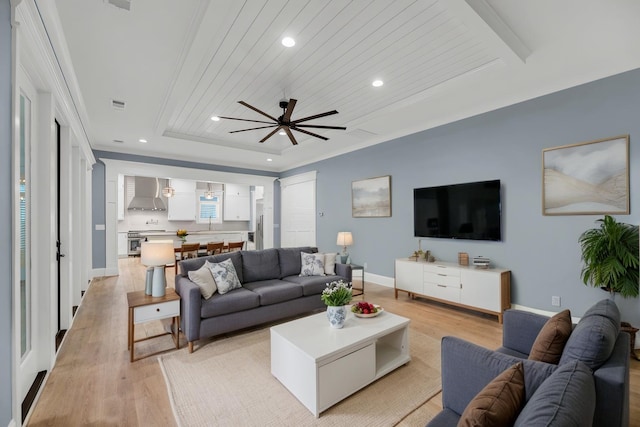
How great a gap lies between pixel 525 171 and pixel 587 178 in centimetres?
61

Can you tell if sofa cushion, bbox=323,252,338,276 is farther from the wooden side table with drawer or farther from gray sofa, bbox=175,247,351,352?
the wooden side table with drawer

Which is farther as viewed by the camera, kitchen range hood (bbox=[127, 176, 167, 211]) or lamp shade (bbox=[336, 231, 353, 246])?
kitchen range hood (bbox=[127, 176, 167, 211])

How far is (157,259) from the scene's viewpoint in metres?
2.87

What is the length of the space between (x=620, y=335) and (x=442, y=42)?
8.23 feet

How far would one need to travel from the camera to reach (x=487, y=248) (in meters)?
4.01

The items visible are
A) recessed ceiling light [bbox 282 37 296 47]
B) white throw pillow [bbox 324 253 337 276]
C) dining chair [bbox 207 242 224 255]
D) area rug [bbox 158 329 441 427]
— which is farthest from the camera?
dining chair [bbox 207 242 224 255]

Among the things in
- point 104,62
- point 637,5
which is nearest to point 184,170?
point 104,62

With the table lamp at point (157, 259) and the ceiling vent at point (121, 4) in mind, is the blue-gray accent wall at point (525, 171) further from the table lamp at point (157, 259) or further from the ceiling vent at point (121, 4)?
the ceiling vent at point (121, 4)

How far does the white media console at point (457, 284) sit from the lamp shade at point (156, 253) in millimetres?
3335

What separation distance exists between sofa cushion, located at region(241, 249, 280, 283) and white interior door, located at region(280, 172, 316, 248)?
3385 millimetres

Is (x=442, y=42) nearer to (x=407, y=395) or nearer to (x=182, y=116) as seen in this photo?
(x=407, y=395)

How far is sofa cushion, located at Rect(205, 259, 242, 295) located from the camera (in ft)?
10.6

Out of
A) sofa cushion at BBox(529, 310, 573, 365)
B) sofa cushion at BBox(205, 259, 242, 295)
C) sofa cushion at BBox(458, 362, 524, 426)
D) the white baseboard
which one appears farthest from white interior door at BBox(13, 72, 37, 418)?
the white baseboard

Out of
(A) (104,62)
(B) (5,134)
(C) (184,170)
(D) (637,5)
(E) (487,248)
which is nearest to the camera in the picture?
(B) (5,134)
